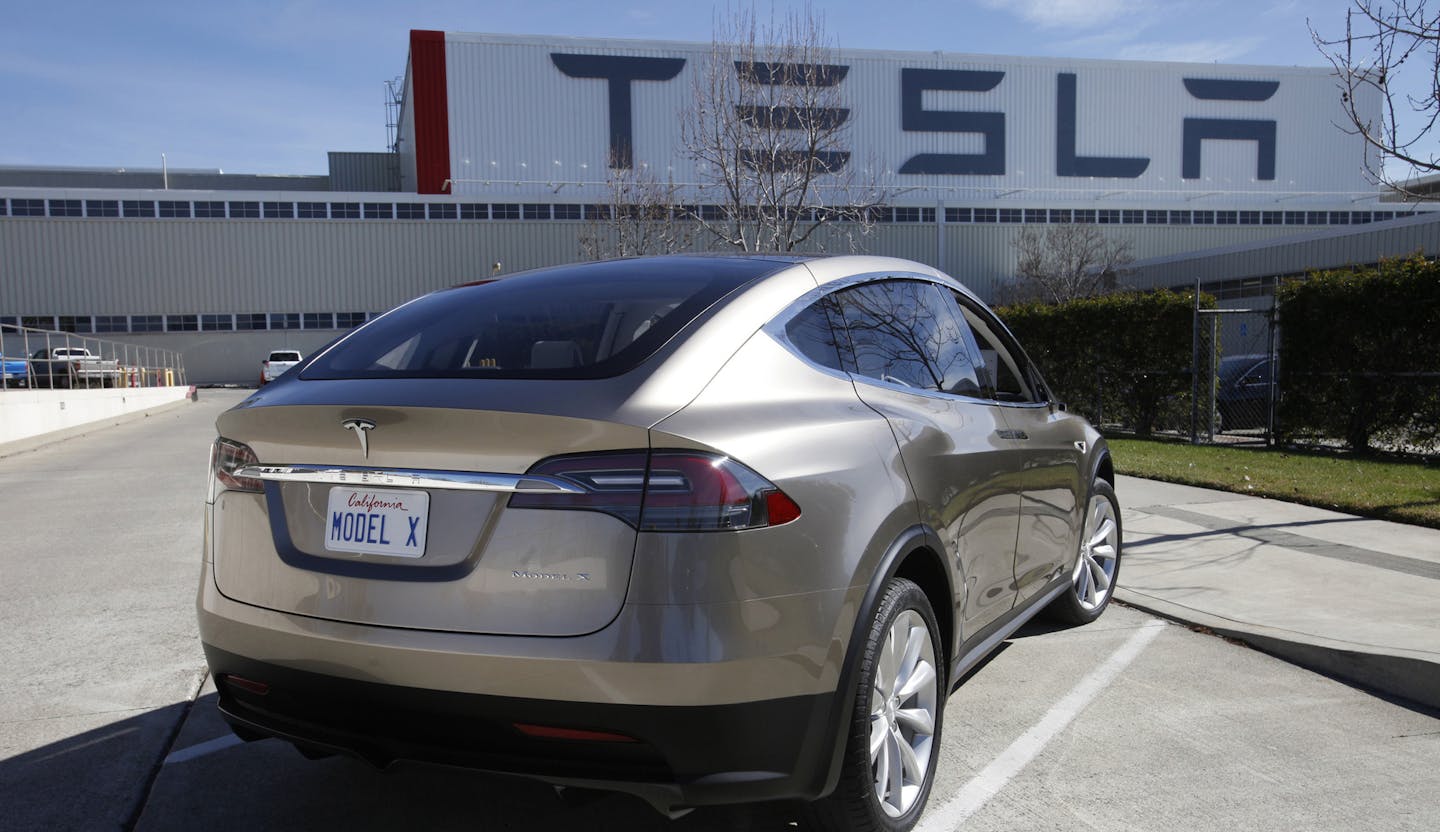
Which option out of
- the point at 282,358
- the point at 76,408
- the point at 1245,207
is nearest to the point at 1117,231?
the point at 1245,207

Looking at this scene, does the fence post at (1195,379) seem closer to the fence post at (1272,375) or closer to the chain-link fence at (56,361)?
the fence post at (1272,375)

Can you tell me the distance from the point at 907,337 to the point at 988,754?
1.47m

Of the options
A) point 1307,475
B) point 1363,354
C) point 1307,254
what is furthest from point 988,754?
point 1307,254

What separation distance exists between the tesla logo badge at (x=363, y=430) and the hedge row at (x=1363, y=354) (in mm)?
12154

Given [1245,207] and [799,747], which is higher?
[1245,207]

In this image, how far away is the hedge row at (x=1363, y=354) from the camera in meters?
11.1

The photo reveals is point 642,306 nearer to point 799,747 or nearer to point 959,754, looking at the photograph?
point 799,747

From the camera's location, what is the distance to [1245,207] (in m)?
53.7

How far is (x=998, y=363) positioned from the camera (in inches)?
163

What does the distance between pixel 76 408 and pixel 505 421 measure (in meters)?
21.7

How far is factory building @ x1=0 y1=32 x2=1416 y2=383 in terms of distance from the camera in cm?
4809

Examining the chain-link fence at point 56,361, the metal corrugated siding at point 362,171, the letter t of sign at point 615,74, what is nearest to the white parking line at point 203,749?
the chain-link fence at point 56,361

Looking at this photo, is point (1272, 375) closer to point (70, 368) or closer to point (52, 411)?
point (52, 411)

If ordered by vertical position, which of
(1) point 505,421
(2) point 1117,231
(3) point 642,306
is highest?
(2) point 1117,231
